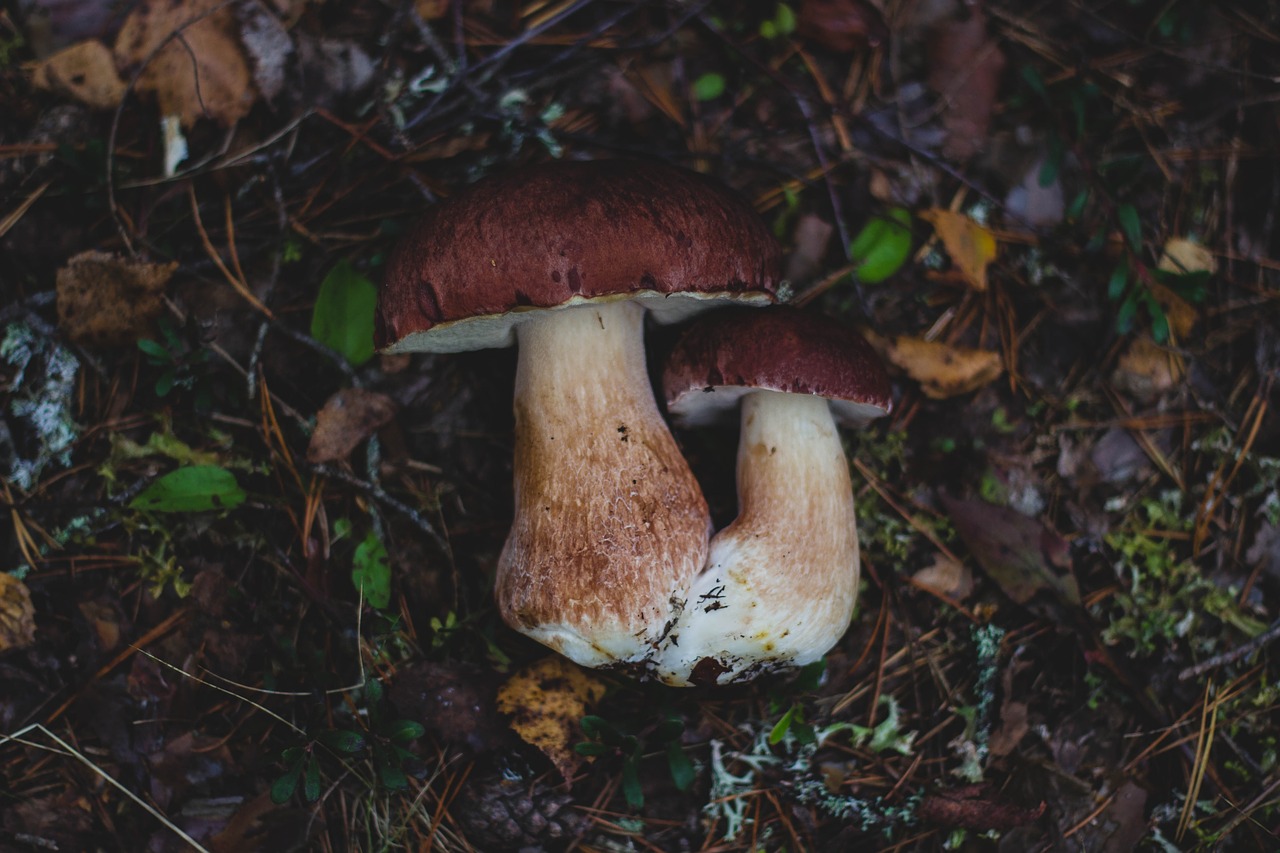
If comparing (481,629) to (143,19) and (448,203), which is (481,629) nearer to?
(448,203)

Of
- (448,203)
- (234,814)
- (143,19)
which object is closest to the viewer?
(448,203)

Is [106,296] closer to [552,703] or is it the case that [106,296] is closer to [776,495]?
Answer: [552,703]

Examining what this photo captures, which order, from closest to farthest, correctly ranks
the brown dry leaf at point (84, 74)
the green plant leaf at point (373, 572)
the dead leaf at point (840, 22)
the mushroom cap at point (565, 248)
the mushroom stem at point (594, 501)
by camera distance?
the mushroom cap at point (565, 248)
the mushroom stem at point (594, 501)
the green plant leaf at point (373, 572)
the brown dry leaf at point (84, 74)
the dead leaf at point (840, 22)

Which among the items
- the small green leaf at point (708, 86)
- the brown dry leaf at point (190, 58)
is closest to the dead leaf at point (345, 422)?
the brown dry leaf at point (190, 58)

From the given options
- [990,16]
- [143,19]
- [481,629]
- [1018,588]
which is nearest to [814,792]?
[1018,588]

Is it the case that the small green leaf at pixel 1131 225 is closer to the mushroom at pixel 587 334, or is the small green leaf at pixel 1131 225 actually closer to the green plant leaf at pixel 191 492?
the mushroom at pixel 587 334

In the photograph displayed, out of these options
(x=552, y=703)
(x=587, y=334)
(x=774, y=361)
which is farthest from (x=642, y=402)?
(x=552, y=703)
